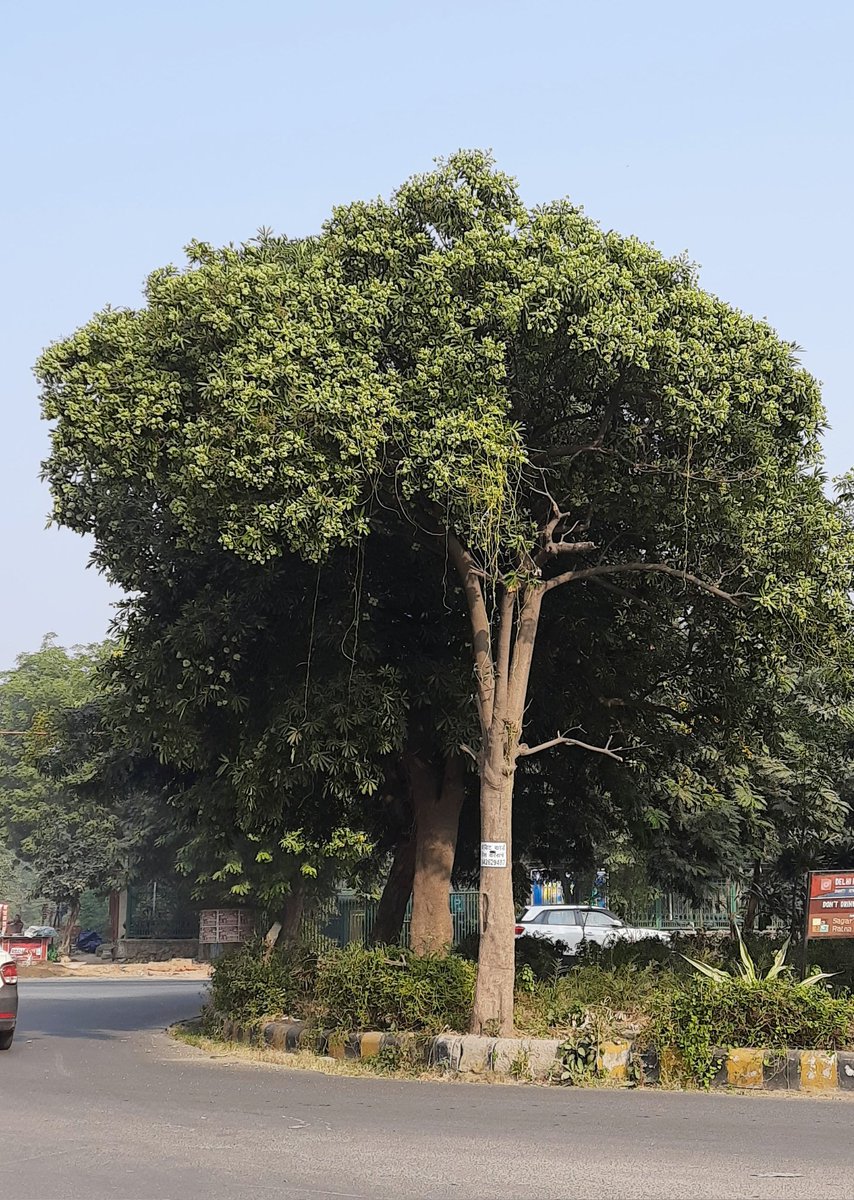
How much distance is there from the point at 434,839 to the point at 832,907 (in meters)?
5.43

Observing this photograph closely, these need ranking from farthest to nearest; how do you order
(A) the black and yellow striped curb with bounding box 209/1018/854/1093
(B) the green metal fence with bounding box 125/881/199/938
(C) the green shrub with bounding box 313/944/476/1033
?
(B) the green metal fence with bounding box 125/881/199/938, (C) the green shrub with bounding box 313/944/476/1033, (A) the black and yellow striped curb with bounding box 209/1018/854/1093

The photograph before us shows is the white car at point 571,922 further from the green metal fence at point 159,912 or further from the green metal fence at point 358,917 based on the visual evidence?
the green metal fence at point 159,912

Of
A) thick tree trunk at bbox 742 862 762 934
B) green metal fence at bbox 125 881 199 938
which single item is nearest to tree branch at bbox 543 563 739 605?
thick tree trunk at bbox 742 862 762 934

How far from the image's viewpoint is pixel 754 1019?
463 inches

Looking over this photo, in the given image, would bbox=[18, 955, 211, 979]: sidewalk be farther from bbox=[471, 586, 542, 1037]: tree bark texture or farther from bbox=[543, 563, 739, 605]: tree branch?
bbox=[543, 563, 739, 605]: tree branch

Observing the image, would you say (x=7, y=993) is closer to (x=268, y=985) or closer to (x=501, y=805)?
(x=268, y=985)

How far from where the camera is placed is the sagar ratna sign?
12.9 m

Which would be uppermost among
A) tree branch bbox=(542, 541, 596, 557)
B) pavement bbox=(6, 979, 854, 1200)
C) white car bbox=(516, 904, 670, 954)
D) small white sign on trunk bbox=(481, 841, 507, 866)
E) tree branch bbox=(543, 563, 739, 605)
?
tree branch bbox=(542, 541, 596, 557)

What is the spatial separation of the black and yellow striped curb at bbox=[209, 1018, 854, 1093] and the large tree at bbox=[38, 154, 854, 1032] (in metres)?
0.69

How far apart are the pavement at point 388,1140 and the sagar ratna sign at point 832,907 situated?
2.47 metres

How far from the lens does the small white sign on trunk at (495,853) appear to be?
1334cm

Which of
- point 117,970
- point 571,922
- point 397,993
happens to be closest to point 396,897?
point 397,993

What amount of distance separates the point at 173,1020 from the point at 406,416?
12803 millimetres

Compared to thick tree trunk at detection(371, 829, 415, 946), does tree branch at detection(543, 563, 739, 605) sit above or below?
above
